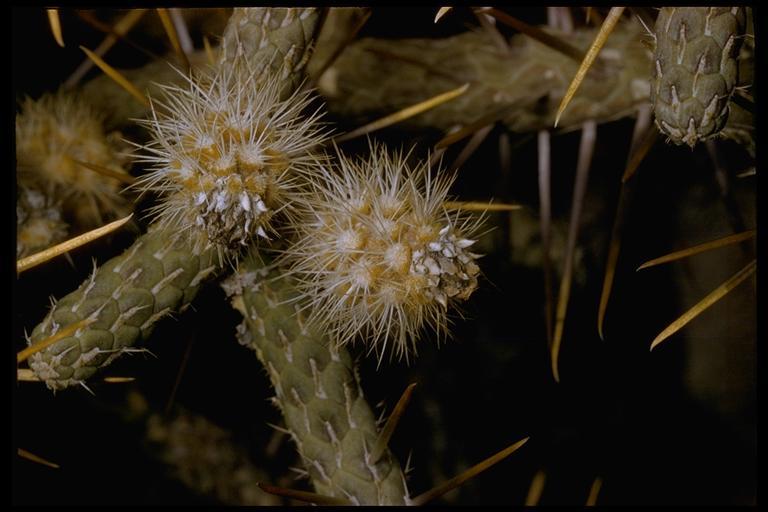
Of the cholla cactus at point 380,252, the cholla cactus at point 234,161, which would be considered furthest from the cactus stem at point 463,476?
the cholla cactus at point 234,161

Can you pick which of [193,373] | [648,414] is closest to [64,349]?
[193,373]

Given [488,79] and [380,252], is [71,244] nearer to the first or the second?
[380,252]

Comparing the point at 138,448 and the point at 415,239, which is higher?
the point at 415,239

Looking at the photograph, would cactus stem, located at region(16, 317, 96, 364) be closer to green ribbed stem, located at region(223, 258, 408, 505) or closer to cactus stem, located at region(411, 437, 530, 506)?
green ribbed stem, located at region(223, 258, 408, 505)

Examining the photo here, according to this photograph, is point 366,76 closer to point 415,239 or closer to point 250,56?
point 250,56

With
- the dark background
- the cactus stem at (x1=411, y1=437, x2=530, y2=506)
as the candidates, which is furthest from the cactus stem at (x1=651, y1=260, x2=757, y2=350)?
the dark background

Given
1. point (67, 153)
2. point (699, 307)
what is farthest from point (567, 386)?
point (67, 153)
